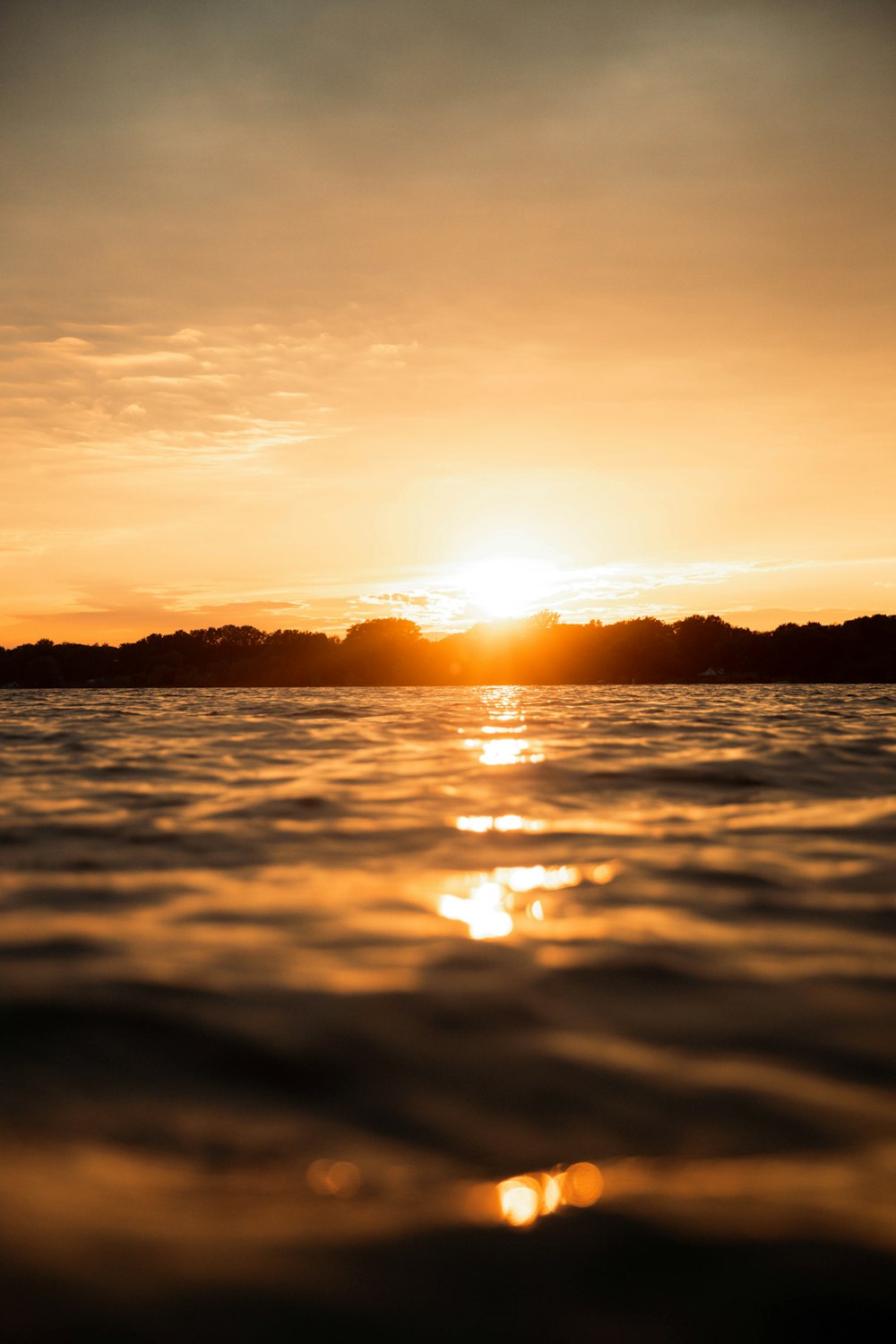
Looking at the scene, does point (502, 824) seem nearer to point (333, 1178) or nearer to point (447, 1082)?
point (447, 1082)

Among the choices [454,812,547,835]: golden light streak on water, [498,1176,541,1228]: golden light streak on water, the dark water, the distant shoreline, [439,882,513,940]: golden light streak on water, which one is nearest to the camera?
the dark water

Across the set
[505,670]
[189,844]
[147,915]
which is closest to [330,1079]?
[147,915]

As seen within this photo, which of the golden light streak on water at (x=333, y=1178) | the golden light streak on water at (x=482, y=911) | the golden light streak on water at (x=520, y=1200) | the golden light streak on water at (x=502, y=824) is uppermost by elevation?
the golden light streak on water at (x=502, y=824)

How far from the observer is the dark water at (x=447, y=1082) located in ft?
6.98

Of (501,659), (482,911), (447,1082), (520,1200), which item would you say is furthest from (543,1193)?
(501,659)

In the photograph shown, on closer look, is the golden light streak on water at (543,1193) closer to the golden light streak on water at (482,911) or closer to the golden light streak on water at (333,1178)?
the golden light streak on water at (333,1178)

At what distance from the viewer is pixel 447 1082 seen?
3086 millimetres

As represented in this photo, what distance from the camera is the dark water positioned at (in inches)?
Result: 83.8

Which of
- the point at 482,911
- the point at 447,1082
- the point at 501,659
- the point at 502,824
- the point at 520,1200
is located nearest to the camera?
the point at 520,1200

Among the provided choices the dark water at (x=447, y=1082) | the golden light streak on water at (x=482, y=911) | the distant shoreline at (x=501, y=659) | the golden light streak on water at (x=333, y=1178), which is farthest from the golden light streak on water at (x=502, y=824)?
the distant shoreline at (x=501, y=659)

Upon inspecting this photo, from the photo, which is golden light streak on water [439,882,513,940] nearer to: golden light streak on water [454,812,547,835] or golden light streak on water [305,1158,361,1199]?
golden light streak on water [454,812,547,835]

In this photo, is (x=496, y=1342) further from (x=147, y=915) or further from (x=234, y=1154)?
(x=147, y=915)

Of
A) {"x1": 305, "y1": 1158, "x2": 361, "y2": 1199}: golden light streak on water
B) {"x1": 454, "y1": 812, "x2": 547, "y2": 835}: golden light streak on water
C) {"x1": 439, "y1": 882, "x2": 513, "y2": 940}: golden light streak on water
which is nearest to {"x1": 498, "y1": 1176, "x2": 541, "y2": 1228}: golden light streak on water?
{"x1": 305, "y1": 1158, "x2": 361, "y2": 1199}: golden light streak on water

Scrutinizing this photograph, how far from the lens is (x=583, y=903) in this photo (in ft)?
17.1
